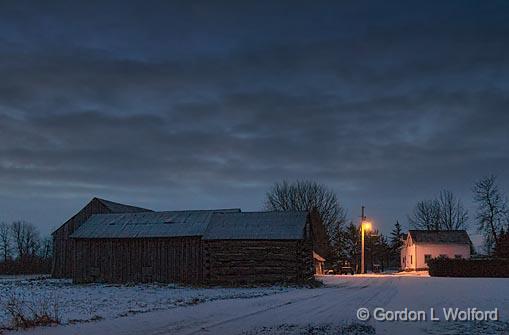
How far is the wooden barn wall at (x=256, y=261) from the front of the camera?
129ft

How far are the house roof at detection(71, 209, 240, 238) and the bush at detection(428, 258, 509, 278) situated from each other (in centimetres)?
2300

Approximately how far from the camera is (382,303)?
875 inches

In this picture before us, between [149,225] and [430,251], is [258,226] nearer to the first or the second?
[149,225]

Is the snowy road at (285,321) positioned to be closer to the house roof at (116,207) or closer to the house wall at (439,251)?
the house roof at (116,207)

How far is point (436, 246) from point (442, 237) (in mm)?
1796

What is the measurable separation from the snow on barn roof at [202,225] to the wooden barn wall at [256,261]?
562mm

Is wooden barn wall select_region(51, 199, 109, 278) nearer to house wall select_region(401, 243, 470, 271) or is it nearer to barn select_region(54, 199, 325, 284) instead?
barn select_region(54, 199, 325, 284)

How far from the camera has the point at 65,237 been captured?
5584cm

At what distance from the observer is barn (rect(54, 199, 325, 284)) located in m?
39.8

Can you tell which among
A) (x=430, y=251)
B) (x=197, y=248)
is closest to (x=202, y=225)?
(x=197, y=248)

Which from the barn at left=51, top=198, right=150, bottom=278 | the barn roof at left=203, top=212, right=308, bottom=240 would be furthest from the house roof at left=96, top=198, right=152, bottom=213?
the barn roof at left=203, top=212, right=308, bottom=240

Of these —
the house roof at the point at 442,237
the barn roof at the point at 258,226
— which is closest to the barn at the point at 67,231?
the barn roof at the point at 258,226

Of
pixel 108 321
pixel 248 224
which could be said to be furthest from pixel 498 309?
pixel 248 224

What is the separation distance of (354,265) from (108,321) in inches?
3069
